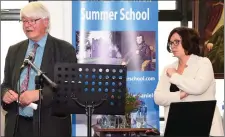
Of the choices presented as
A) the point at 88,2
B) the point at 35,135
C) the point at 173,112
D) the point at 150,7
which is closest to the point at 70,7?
the point at 88,2

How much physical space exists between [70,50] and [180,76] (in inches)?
37.8

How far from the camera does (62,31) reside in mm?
5543

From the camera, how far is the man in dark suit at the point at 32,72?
11.3ft

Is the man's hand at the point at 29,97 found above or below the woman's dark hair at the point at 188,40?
below

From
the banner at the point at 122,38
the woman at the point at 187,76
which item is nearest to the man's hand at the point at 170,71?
the woman at the point at 187,76

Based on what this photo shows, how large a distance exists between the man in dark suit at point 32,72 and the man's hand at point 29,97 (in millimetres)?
61

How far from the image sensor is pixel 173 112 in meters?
2.68

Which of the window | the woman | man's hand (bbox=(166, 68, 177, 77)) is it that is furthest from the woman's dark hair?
the window

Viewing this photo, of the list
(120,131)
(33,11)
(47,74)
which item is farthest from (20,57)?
(120,131)

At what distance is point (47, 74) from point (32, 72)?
0.14 meters

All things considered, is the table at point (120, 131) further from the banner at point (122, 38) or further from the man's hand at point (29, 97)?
the man's hand at point (29, 97)

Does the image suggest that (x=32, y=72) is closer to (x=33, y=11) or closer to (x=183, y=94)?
(x=33, y=11)

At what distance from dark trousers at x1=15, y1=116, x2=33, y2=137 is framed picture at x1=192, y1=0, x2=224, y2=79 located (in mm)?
3064

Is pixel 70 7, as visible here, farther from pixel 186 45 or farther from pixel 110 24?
pixel 186 45
